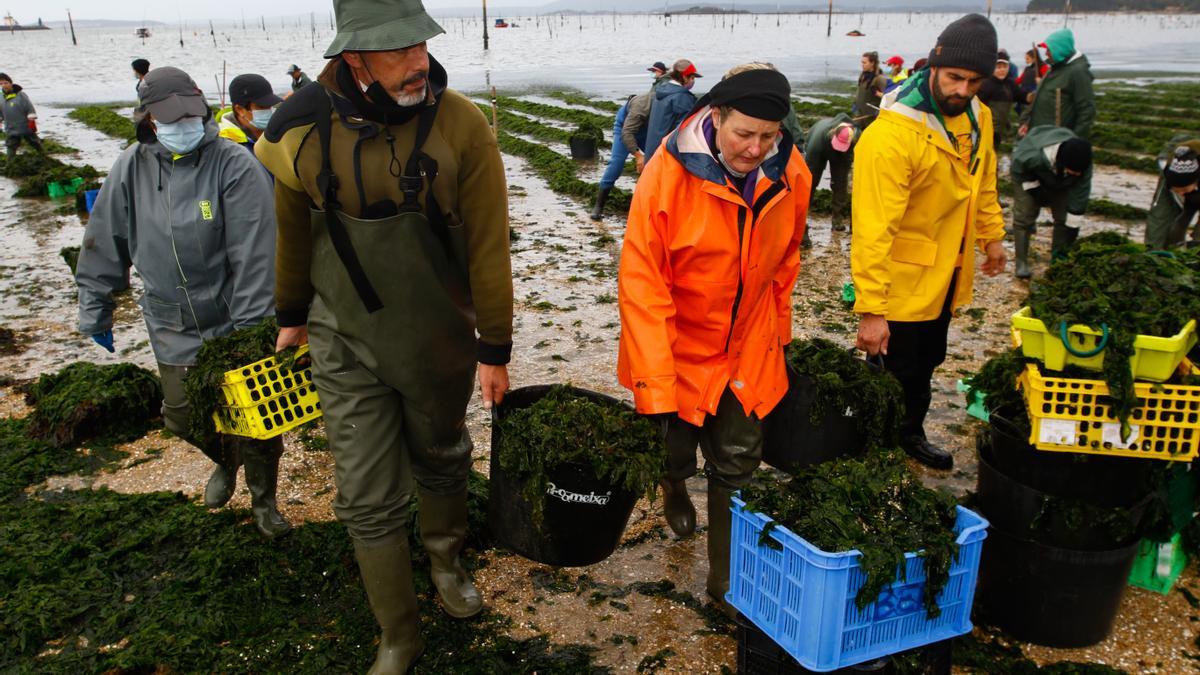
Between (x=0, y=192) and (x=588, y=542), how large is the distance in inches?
611

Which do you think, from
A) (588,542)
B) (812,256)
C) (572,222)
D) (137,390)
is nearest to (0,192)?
(572,222)

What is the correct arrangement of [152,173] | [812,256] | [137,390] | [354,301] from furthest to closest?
[812,256]
[137,390]
[152,173]
[354,301]

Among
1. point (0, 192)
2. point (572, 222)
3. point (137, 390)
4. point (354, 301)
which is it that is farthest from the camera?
point (0, 192)

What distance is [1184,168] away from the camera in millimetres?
6516

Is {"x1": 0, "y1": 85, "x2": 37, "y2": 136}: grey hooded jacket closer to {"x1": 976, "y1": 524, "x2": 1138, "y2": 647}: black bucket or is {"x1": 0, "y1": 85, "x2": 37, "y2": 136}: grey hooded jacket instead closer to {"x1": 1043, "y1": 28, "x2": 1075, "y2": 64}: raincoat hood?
{"x1": 1043, "y1": 28, "x2": 1075, "y2": 64}: raincoat hood

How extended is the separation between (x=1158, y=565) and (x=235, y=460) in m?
4.18

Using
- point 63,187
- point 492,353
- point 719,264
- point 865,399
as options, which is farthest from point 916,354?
point 63,187

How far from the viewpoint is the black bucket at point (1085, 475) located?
3.24m

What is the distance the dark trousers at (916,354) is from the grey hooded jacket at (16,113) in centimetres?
1821

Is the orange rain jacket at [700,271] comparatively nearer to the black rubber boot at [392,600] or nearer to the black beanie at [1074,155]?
the black rubber boot at [392,600]

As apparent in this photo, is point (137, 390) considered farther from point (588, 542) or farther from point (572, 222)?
point (572, 222)

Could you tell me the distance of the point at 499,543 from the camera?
3.63 m

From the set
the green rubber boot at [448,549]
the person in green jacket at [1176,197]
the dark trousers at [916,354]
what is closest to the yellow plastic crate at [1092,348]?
the dark trousers at [916,354]

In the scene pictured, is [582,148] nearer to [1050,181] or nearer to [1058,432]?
[1050,181]
